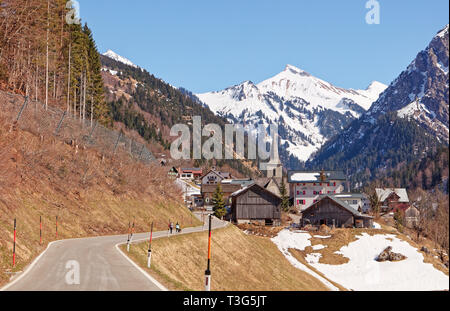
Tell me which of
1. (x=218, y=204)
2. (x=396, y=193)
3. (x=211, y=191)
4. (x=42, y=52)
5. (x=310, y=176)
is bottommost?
(x=218, y=204)

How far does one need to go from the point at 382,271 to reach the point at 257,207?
3583cm

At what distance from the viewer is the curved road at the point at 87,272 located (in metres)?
16.4

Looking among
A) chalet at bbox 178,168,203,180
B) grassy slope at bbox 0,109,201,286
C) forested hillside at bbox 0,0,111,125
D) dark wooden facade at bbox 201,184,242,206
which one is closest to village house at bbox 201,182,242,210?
dark wooden facade at bbox 201,184,242,206

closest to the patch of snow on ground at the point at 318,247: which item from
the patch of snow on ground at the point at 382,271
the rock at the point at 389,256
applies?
the patch of snow on ground at the point at 382,271

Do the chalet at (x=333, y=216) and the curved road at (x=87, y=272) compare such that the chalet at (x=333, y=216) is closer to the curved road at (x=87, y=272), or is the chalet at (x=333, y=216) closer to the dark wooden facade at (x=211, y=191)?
the dark wooden facade at (x=211, y=191)

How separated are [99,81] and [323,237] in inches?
1945

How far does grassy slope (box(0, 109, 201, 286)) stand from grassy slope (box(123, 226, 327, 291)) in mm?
6780

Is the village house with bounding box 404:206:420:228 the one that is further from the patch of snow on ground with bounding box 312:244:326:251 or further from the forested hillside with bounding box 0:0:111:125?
the forested hillside with bounding box 0:0:111:125

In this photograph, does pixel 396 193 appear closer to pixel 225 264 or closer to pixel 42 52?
pixel 225 264

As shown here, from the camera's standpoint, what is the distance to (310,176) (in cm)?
12838

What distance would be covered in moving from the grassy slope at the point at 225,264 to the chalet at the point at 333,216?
31.4 meters

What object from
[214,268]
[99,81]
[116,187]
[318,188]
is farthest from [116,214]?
[318,188]

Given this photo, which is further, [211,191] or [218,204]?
[211,191]

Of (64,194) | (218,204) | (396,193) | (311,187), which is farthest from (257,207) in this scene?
(396,193)
